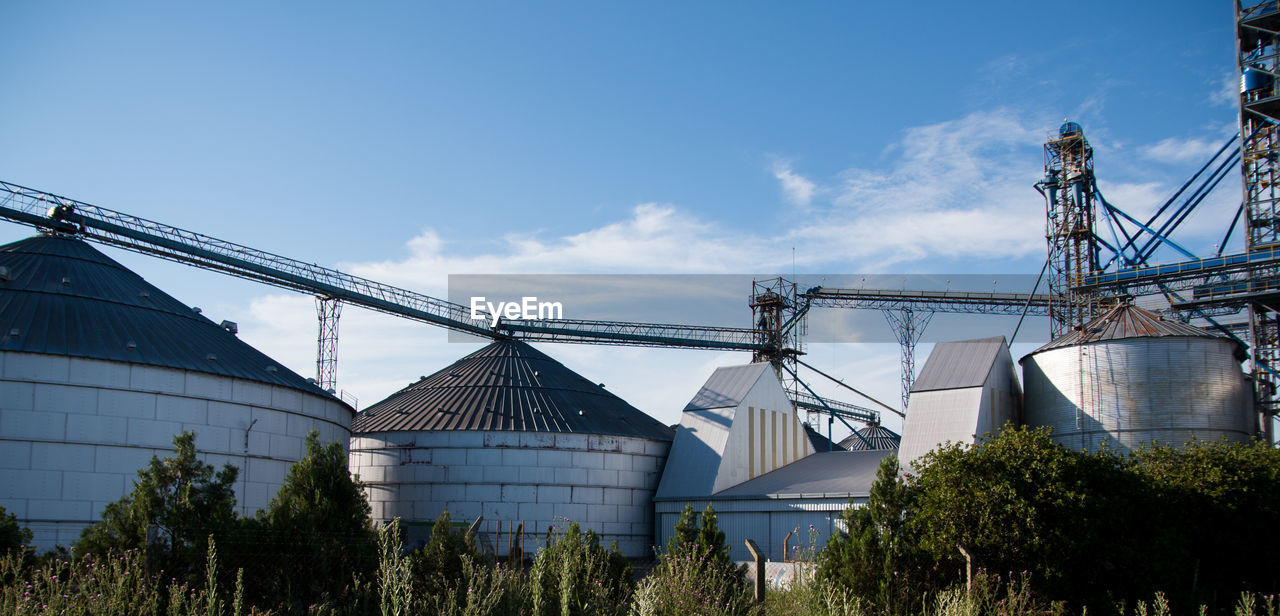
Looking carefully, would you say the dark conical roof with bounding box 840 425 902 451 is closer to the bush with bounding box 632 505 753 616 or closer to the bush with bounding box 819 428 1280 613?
the bush with bounding box 819 428 1280 613

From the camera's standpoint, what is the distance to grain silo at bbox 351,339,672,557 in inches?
1980

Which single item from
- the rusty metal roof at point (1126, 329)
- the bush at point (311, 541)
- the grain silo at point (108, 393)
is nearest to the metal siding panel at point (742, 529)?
the rusty metal roof at point (1126, 329)

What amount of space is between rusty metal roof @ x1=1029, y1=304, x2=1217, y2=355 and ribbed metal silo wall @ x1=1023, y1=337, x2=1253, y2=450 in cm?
41

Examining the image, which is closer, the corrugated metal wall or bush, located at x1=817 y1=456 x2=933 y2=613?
bush, located at x1=817 y1=456 x2=933 y2=613

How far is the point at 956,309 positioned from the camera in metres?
81.9

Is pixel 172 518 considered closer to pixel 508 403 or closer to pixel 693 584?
pixel 693 584

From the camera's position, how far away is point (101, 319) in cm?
3975

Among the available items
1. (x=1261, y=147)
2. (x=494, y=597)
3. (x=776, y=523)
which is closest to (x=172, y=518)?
(x=494, y=597)

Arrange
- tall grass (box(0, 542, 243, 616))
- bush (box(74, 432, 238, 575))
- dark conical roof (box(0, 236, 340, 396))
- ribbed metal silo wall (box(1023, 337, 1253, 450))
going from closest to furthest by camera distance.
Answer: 1. tall grass (box(0, 542, 243, 616))
2. bush (box(74, 432, 238, 575))
3. dark conical roof (box(0, 236, 340, 396))
4. ribbed metal silo wall (box(1023, 337, 1253, 450))

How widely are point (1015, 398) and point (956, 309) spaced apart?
35576 millimetres

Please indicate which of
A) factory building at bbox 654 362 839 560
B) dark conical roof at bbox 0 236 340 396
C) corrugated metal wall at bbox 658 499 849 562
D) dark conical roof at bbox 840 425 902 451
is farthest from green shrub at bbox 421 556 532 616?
dark conical roof at bbox 840 425 902 451

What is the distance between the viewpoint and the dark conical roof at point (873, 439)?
81.6 metres

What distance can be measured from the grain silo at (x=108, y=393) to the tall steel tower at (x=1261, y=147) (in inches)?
2078

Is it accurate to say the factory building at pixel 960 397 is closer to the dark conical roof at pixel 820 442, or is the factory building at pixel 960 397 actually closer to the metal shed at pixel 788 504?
the metal shed at pixel 788 504
